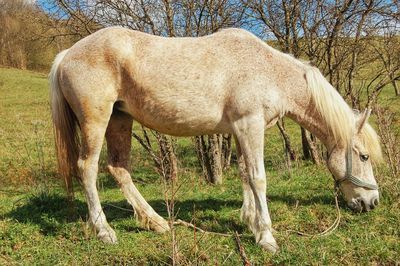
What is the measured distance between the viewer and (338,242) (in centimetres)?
387

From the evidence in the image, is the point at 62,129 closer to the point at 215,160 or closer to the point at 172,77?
the point at 172,77

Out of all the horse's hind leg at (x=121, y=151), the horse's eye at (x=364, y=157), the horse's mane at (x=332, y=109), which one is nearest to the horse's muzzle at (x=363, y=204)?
the horse's eye at (x=364, y=157)

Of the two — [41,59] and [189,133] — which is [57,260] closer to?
[189,133]

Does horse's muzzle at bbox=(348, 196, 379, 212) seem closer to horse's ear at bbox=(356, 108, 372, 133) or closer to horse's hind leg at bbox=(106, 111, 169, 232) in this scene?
horse's ear at bbox=(356, 108, 372, 133)

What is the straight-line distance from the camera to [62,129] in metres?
4.54

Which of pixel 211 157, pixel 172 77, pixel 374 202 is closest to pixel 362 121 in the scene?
pixel 374 202

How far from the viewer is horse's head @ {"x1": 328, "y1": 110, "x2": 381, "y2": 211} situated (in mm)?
4480

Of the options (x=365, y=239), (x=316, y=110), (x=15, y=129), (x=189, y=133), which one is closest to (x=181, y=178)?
(x=189, y=133)

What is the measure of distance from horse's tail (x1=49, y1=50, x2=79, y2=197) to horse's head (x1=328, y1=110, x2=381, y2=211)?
300cm

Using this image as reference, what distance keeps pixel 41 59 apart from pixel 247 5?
34369 millimetres

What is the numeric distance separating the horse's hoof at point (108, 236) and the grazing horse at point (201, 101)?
0.01 meters

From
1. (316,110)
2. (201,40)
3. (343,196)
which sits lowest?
(343,196)

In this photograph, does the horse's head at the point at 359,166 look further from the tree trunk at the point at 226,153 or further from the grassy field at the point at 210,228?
the tree trunk at the point at 226,153

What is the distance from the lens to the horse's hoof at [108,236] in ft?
13.3
